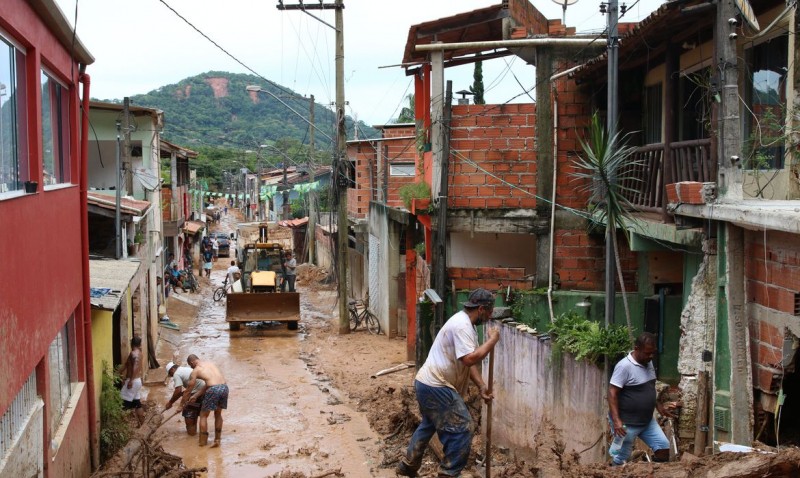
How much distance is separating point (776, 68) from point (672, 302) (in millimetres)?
3738

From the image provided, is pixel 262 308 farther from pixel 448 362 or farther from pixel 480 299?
pixel 480 299

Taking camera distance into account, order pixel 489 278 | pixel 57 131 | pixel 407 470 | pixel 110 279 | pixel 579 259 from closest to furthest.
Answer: pixel 407 470 < pixel 57 131 < pixel 110 279 < pixel 579 259 < pixel 489 278

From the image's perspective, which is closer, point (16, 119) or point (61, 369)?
point (16, 119)

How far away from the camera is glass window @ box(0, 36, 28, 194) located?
6271 millimetres

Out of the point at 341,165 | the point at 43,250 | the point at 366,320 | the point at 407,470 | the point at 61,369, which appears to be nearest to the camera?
the point at 43,250

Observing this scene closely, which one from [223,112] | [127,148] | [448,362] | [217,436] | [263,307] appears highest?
[223,112]

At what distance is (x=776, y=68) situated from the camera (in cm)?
843

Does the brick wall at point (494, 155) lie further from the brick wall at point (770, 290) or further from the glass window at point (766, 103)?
the brick wall at point (770, 290)

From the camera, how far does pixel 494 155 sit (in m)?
12.9

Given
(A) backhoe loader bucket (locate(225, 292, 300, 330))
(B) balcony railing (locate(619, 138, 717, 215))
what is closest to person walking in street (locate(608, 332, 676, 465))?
(B) balcony railing (locate(619, 138, 717, 215))

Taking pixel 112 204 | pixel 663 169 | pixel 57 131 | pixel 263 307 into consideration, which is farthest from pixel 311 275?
pixel 663 169

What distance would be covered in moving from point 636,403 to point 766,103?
3704mm

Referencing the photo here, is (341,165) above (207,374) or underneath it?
above

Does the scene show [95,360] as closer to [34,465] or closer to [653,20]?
[34,465]
